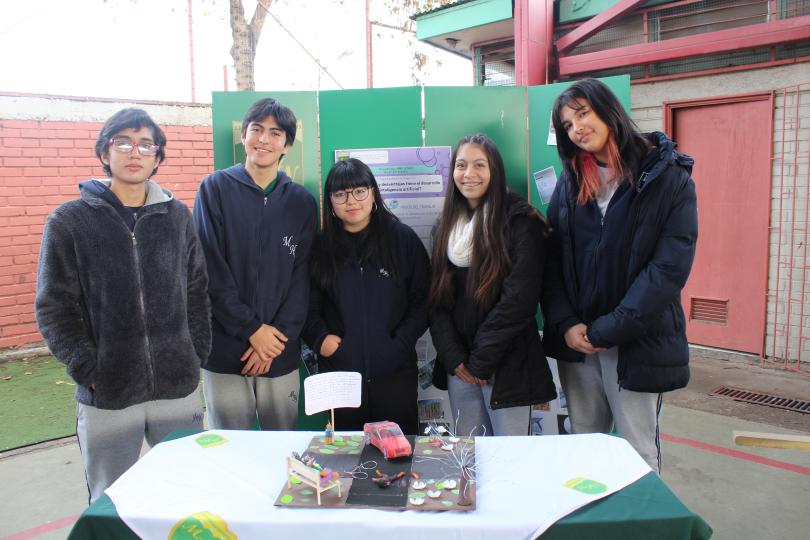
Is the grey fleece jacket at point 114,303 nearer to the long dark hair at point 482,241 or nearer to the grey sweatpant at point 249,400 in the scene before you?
the grey sweatpant at point 249,400

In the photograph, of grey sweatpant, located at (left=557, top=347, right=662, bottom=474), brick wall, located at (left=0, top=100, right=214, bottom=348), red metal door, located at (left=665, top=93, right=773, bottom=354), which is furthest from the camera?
brick wall, located at (left=0, top=100, right=214, bottom=348)

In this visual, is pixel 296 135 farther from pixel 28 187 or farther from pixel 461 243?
pixel 28 187

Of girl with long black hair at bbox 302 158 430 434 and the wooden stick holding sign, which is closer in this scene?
the wooden stick holding sign

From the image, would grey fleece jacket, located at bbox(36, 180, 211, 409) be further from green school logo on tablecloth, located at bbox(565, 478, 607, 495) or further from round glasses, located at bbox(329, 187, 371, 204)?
green school logo on tablecloth, located at bbox(565, 478, 607, 495)

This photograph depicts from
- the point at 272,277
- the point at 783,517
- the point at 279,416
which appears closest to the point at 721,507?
the point at 783,517

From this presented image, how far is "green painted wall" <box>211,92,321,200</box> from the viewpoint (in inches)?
114

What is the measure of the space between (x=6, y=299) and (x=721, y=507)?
218 inches

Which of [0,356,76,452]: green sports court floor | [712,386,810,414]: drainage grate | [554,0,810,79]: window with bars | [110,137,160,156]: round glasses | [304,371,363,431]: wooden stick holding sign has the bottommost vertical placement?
[0,356,76,452]: green sports court floor

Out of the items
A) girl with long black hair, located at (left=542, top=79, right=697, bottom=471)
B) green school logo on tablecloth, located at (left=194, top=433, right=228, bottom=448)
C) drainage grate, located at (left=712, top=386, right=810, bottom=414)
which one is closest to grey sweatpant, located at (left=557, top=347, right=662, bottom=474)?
girl with long black hair, located at (left=542, top=79, right=697, bottom=471)

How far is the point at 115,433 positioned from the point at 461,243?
4.42ft

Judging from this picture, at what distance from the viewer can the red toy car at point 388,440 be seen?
1.58 meters

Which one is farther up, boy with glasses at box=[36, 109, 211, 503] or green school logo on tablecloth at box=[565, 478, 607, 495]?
boy with glasses at box=[36, 109, 211, 503]

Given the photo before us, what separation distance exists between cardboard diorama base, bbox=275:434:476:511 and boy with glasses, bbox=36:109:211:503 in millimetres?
599

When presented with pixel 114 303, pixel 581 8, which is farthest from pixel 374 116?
pixel 581 8
